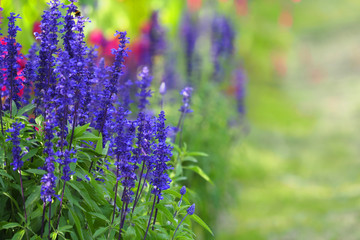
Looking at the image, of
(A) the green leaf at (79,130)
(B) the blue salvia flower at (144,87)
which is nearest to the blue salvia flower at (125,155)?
(A) the green leaf at (79,130)

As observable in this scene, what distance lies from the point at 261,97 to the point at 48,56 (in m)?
10.5

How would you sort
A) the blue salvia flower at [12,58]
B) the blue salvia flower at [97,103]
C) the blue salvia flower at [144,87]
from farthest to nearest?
the blue salvia flower at [144,87]
the blue salvia flower at [97,103]
the blue salvia flower at [12,58]

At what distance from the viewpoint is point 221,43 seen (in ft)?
18.9

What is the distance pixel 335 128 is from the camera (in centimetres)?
1020

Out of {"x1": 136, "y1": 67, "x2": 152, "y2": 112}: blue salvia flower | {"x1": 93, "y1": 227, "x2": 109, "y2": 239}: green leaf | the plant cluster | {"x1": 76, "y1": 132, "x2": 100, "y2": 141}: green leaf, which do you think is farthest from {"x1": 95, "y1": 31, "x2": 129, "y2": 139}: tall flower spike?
{"x1": 136, "y1": 67, "x2": 152, "y2": 112}: blue salvia flower

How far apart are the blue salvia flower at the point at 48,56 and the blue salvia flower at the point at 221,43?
3830mm

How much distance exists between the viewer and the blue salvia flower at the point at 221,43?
575 cm

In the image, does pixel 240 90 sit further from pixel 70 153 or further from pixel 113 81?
pixel 70 153

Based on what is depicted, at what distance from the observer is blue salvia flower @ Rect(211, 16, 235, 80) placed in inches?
227

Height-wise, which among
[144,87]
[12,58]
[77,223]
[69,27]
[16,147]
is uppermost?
[144,87]

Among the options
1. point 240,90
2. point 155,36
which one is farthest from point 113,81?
point 240,90

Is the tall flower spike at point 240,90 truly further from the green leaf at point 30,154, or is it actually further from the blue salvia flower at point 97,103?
the green leaf at point 30,154

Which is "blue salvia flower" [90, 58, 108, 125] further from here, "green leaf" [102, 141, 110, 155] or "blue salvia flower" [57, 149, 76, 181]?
"blue salvia flower" [57, 149, 76, 181]

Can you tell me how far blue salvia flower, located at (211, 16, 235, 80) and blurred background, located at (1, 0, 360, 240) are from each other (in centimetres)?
1
